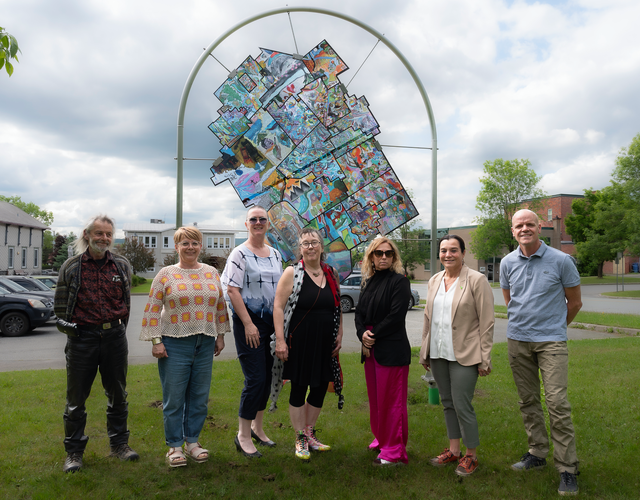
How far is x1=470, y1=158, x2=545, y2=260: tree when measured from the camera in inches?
1890

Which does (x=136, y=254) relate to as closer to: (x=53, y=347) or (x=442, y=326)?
(x=53, y=347)

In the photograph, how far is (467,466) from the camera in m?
3.68

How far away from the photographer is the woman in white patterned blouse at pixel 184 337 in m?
3.74

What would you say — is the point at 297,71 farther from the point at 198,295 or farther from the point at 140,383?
the point at 140,383

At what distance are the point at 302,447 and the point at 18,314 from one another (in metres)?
11.1

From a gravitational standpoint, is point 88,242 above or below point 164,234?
below

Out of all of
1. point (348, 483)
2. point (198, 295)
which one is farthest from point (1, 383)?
point (348, 483)

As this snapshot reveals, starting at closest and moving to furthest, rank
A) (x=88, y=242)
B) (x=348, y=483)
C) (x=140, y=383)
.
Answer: (x=348, y=483)
(x=88, y=242)
(x=140, y=383)

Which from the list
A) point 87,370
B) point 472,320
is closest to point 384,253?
point 472,320

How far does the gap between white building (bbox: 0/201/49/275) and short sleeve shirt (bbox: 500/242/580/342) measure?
48.8 metres

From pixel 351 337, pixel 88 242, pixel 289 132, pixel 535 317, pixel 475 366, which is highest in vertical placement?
pixel 289 132

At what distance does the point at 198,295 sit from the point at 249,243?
2.28 feet

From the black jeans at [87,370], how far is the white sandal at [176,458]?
1.99ft

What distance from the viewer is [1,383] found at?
6.30 metres
